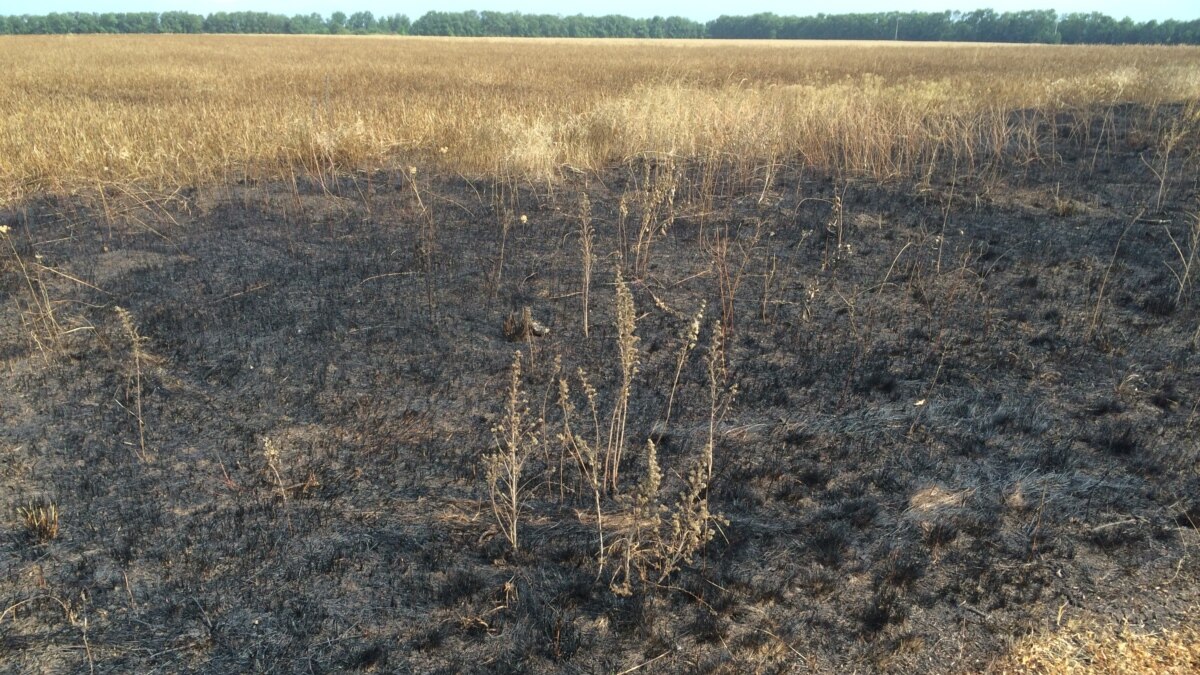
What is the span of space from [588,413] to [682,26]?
10821 centimetres

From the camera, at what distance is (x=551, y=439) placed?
10.6ft

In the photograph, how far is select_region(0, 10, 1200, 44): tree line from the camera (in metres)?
71.5

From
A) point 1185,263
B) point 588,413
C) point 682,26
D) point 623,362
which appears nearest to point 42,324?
point 588,413

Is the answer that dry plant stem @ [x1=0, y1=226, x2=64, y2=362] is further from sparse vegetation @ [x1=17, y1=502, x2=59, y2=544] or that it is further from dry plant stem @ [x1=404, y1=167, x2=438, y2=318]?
dry plant stem @ [x1=404, y1=167, x2=438, y2=318]

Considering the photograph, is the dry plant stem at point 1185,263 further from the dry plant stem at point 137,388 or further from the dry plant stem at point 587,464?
the dry plant stem at point 137,388

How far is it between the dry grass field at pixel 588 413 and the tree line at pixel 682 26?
70.4 metres

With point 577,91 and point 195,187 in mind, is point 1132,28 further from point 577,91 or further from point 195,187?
point 195,187

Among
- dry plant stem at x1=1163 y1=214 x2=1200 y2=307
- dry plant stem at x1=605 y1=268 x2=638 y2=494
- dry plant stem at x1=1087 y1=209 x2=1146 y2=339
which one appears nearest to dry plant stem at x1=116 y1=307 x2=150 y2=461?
dry plant stem at x1=605 y1=268 x2=638 y2=494

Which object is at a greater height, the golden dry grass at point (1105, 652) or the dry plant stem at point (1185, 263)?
the dry plant stem at point (1185, 263)

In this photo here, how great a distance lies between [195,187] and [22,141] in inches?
81.1

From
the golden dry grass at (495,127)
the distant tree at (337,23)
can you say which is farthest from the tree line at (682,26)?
the golden dry grass at (495,127)

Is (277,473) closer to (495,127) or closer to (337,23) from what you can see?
(495,127)

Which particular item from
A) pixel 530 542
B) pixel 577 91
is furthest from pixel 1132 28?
pixel 530 542

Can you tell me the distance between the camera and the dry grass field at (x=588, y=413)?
2238 millimetres
